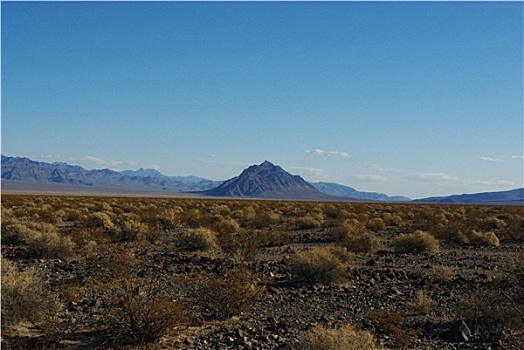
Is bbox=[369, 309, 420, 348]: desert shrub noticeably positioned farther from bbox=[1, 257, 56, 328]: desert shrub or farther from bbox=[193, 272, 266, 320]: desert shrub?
bbox=[1, 257, 56, 328]: desert shrub

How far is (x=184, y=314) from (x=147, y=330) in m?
1.56

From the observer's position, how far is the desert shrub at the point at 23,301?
28.3ft

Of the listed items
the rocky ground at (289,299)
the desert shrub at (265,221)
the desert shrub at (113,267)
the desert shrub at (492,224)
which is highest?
the desert shrub at (492,224)

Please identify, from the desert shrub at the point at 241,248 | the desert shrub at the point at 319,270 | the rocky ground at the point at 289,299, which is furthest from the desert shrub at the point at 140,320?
the desert shrub at the point at 241,248

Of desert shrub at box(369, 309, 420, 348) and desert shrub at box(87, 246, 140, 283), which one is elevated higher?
desert shrub at box(87, 246, 140, 283)

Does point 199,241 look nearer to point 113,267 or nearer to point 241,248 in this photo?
point 241,248

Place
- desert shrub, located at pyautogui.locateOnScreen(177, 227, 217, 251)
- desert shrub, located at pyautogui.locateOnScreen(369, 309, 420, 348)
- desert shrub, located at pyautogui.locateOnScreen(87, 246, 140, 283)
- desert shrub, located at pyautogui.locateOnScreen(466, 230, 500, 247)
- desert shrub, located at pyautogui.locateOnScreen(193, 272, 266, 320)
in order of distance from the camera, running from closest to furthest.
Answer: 1. desert shrub, located at pyautogui.locateOnScreen(369, 309, 420, 348)
2. desert shrub, located at pyautogui.locateOnScreen(193, 272, 266, 320)
3. desert shrub, located at pyautogui.locateOnScreen(87, 246, 140, 283)
4. desert shrub, located at pyautogui.locateOnScreen(177, 227, 217, 251)
5. desert shrub, located at pyautogui.locateOnScreen(466, 230, 500, 247)

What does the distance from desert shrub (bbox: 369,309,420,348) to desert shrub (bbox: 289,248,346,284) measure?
9.18ft

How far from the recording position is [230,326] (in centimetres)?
909

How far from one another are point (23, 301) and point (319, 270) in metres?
6.93

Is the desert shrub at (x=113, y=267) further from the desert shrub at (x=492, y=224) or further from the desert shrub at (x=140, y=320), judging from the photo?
the desert shrub at (x=492, y=224)

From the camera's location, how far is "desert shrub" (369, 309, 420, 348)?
862 centimetres

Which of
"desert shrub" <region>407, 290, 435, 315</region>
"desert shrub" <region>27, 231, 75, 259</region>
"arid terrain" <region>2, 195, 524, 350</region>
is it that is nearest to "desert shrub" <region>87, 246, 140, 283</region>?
"arid terrain" <region>2, 195, 524, 350</region>

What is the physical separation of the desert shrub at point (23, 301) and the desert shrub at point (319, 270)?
606cm
